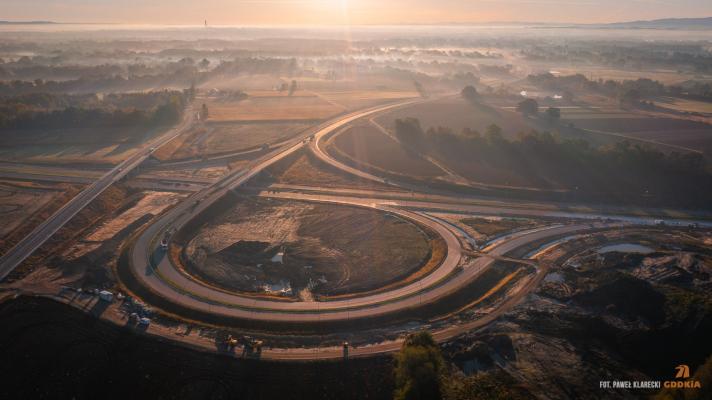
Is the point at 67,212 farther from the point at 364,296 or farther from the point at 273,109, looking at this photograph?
the point at 273,109

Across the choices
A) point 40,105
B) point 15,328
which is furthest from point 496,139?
point 40,105

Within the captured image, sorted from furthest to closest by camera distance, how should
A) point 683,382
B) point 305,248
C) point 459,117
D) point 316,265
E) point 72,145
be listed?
point 459,117 → point 72,145 → point 305,248 → point 316,265 → point 683,382

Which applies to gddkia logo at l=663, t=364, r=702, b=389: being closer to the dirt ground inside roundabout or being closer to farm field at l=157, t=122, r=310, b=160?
the dirt ground inside roundabout

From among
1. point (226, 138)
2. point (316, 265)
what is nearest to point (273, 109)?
point (226, 138)

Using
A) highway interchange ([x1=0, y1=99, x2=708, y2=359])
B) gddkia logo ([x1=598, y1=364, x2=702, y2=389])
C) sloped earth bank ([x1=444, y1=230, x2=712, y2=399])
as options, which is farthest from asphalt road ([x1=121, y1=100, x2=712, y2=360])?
gddkia logo ([x1=598, y1=364, x2=702, y2=389])

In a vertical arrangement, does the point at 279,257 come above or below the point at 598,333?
above

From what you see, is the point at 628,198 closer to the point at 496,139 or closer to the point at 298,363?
the point at 496,139
